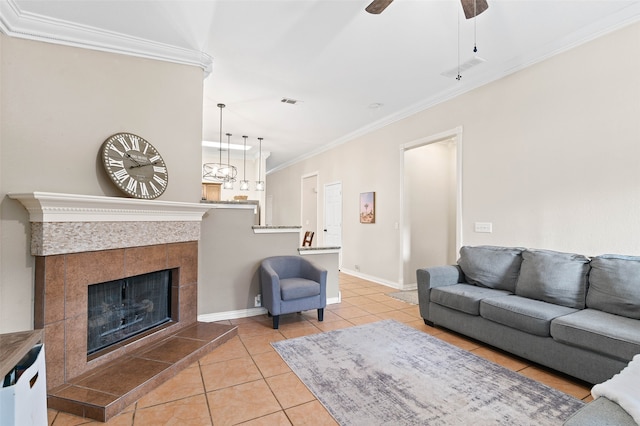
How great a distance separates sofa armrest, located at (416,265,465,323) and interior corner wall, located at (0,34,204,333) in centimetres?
274

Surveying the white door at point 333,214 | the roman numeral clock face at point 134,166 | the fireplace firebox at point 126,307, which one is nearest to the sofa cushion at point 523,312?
the fireplace firebox at point 126,307

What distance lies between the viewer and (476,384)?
2287 millimetres

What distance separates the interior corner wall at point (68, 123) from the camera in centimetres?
228

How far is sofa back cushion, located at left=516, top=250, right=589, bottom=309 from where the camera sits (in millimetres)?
2670

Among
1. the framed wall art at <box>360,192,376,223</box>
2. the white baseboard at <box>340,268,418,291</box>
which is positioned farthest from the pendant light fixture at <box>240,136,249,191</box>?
the white baseboard at <box>340,268,418,291</box>

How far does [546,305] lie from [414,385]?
1403 millimetres

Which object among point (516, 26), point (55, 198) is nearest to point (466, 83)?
point (516, 26)

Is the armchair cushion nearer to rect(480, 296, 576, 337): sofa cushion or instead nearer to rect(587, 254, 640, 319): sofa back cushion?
rect(480, 296, 576, 337): sofa cushion

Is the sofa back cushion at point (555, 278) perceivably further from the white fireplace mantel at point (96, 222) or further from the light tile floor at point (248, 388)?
the white fireplace mantel at point (96, 222)

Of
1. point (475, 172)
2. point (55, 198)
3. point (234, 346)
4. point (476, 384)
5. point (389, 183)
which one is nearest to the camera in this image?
Result: point (55, 198)

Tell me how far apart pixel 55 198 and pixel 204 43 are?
2.00 metres

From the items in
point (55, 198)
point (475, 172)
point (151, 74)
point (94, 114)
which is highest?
point (151, 74)

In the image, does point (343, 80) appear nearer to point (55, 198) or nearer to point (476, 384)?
point (55, 198)

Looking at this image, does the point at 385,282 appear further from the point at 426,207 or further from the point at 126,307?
the point at 126,307
